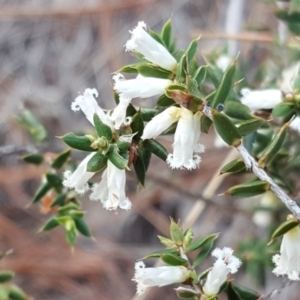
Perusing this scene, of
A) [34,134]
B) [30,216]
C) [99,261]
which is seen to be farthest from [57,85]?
[34,134]

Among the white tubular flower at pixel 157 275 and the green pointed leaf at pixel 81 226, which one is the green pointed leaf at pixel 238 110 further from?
the green pointed leaf at pixel 81 226

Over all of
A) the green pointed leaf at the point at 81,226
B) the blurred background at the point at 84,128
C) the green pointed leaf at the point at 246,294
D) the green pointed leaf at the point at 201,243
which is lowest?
the blurred background at the point at 84,128

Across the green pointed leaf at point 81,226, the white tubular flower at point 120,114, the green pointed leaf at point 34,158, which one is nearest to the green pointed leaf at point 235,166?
the white tubular flower at point 120,114

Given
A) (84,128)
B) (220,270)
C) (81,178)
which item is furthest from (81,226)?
(84,128)

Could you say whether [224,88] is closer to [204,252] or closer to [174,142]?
[174,142]

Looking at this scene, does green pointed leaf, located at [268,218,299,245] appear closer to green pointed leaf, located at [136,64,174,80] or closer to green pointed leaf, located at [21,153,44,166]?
green pointed leaf, located at [136,64,174,80]

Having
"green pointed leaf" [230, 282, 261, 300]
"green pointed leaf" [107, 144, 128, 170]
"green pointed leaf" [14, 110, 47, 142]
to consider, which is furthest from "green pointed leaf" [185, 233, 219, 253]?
"green pointed leaf" [14, 110, 47, 142]

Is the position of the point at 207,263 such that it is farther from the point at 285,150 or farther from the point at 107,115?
the point at 107,115
